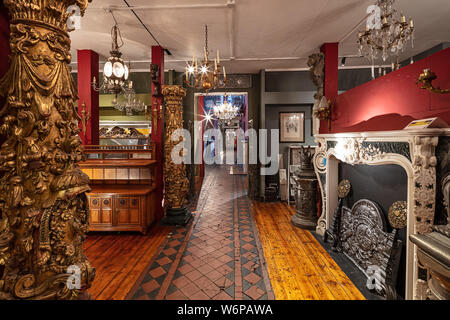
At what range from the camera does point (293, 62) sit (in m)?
5.41

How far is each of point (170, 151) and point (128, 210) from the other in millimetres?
1391

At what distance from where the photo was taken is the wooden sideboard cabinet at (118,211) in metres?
3.71

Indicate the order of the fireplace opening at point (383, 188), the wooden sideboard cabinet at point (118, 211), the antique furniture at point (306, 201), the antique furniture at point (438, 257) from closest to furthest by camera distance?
the antique furniture at point (438, 257)
the fireplace opening at point (383, 188)
the wooden sideboard cabinet at point (118, 211)
the antique furniture at point (306, 201)

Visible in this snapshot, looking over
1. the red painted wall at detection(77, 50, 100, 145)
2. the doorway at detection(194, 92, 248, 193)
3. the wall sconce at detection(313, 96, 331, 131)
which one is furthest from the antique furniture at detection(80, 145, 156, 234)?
the wall sconce at detection(313, 96, 331, 131)

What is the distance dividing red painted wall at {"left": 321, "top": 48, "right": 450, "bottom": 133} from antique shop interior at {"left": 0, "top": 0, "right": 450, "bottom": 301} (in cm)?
2

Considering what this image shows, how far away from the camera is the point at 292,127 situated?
6.14 metres

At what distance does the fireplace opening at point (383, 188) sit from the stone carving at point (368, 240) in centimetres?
10

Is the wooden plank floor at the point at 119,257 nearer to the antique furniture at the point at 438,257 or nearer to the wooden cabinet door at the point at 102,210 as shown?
the wooden cabinet door at the point at 102,210

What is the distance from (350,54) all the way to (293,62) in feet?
4.37

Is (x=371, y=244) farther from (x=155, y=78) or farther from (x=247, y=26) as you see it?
(x=155, y=78)

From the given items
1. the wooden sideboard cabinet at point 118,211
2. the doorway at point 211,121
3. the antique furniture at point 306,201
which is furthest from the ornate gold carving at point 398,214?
the doorway at point 211,121

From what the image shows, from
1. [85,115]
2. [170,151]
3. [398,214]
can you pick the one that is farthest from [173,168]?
[398,214]

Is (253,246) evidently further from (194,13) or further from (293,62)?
(293,62)

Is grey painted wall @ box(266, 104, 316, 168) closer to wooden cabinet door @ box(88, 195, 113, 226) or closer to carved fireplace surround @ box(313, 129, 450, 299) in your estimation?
carved fireplace surround @ box(313, 129, 450, 299)
